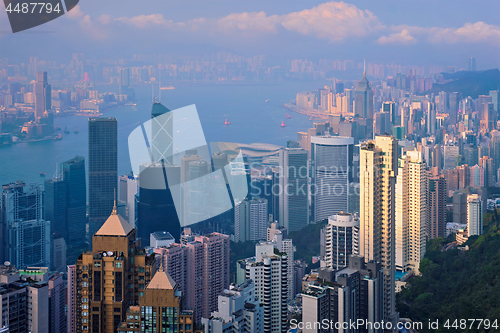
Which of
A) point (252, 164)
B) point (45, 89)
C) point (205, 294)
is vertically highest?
point (45, 89)

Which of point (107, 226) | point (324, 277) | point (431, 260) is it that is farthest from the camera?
point (431, 260)

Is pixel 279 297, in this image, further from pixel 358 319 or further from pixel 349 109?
pixel 349 109

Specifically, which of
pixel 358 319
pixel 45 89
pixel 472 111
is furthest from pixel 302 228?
pixel 472 111

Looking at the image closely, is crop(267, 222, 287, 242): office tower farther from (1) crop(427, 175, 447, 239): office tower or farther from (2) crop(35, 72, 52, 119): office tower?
(2) crop(35, 72, 52, 119): office tower

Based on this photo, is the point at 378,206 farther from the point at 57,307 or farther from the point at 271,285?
the point at 57,307

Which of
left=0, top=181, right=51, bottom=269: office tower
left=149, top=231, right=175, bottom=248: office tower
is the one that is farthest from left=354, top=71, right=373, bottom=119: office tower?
left=0, top=181, right=51, bottom=269: office tower

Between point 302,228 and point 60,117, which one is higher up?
Answer: point 60,117

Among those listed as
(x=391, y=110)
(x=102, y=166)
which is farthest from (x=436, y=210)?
(x=102, y=166)
